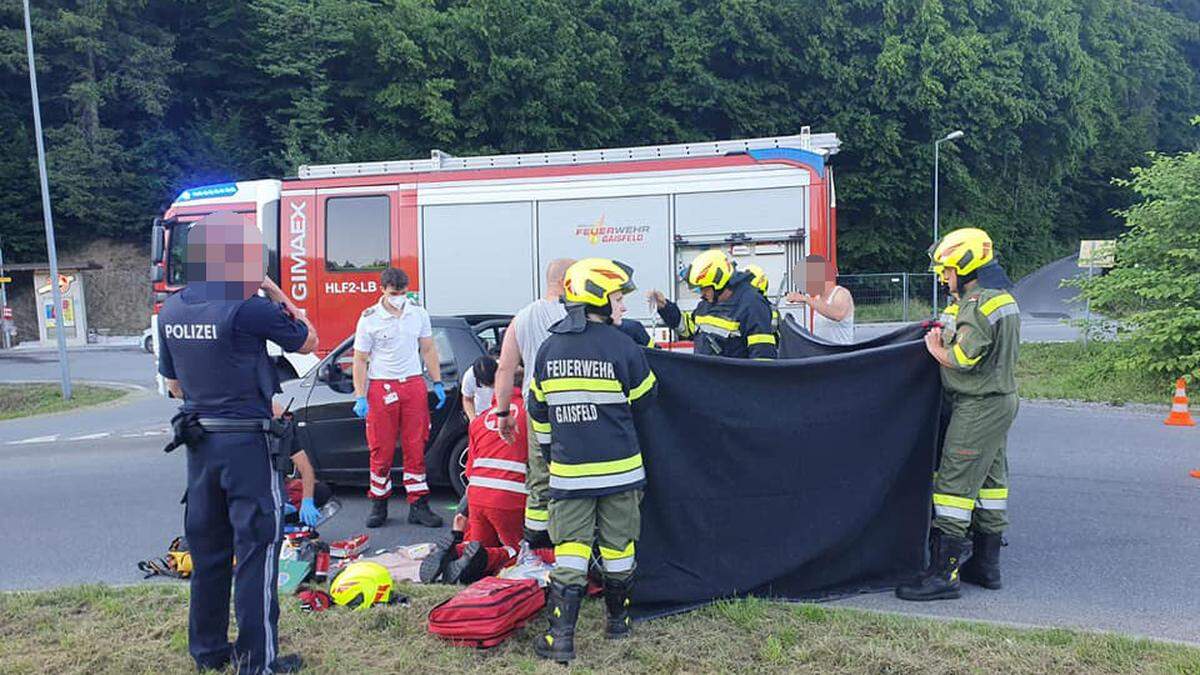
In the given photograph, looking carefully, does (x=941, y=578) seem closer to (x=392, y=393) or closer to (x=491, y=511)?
(x=491, y=511)

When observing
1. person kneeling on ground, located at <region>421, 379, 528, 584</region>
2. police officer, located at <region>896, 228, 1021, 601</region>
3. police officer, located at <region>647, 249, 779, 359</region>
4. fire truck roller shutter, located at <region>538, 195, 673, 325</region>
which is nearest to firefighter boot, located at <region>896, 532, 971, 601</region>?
police officer, located at <region>896, 228, 1021, 601</region>

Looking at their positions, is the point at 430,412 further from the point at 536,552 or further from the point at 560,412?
the point at 560,412

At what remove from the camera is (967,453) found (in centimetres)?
450

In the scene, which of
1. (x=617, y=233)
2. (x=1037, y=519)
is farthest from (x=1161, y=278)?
(x=617, y=233)

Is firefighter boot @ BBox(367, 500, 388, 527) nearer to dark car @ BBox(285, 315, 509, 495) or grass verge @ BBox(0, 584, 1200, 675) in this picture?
dark car @ BBox(285, 315, 509, 495)

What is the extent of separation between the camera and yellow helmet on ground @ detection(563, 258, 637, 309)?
392cm

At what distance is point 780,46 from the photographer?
3556 cm

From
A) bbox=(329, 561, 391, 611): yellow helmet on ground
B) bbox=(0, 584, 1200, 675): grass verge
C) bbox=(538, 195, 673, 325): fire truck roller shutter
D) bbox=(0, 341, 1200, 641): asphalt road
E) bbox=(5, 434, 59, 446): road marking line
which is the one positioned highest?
bbox=(538, 195, 673, 325): fire truck roller shutter

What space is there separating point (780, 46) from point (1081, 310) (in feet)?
77.1

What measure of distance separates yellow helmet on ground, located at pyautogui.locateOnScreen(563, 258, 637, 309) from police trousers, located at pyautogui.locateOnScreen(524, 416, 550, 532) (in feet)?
2.95

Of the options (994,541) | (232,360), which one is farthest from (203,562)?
(994,541)

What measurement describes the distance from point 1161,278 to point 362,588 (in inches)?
451

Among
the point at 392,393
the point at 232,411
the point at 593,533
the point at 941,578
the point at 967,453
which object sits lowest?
the point at 941,578

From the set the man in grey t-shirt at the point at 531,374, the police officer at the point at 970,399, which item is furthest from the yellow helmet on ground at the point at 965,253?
the man in grey t-shirt at the point at 531,374
